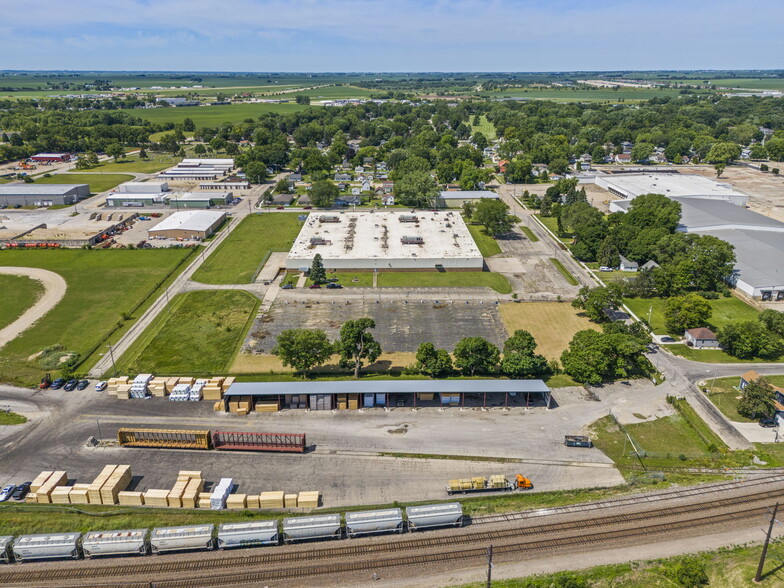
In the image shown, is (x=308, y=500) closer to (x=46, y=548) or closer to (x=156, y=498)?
(x=156, y=498)

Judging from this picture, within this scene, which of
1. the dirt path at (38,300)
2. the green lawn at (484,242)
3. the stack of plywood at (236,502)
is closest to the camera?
the stack of plywood at (236,502)

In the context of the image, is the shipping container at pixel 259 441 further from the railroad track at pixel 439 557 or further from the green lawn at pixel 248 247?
the green lawn at pixel 248 247

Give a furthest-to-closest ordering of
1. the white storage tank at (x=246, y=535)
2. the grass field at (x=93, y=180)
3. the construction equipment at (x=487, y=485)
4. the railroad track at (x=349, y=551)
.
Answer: the grass field at (x=93, y=180) → the construction equipment at (x=487, y=485) → the white storage tank at (x=246, y=535) → the railroad track at (x=349, y=551)

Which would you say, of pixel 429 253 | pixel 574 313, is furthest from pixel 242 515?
pixel 429 253

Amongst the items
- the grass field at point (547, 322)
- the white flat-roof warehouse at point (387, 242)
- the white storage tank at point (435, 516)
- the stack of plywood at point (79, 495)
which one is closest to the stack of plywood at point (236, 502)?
the stack of plywood at point (79, 495)

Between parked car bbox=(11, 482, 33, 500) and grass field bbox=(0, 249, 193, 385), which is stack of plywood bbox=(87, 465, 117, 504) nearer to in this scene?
parked car bbox=(11, 482, 33, 500)

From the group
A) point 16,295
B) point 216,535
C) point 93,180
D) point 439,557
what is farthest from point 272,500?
point 93,180

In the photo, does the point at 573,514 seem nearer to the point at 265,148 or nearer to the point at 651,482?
the point at 651,482
